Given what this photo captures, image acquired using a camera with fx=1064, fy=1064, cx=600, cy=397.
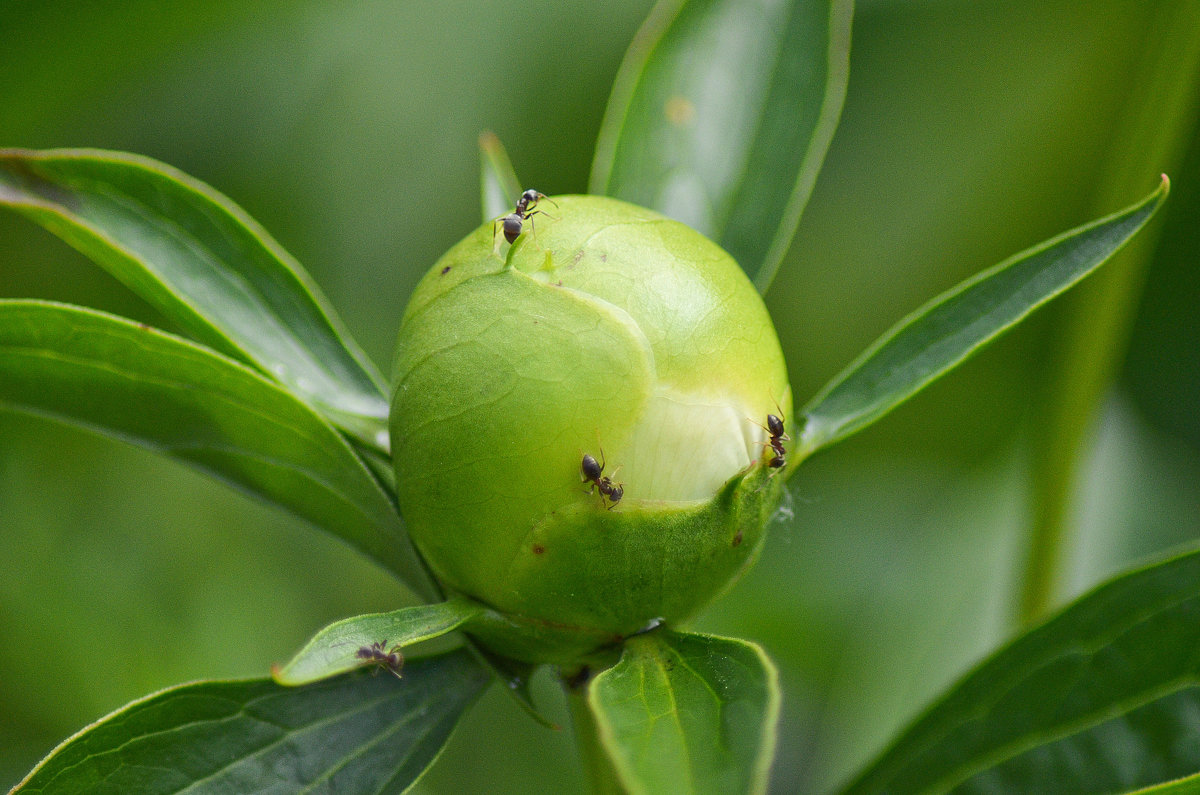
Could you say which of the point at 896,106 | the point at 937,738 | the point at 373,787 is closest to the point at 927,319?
the point at 937,738

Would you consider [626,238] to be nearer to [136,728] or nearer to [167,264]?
[167,264]

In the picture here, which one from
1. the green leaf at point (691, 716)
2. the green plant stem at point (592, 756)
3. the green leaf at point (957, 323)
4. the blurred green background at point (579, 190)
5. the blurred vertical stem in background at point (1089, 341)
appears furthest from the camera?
the blurred green background at point (579, 190)

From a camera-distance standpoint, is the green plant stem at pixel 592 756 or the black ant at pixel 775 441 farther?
the green plant stem at pixel 592 756

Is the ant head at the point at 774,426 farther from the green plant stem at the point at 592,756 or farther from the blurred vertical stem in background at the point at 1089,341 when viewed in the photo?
the blurred vertical stem in background at the point at 1089,341

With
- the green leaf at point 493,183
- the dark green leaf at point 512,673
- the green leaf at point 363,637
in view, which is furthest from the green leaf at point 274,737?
the green leaf at point 493,183

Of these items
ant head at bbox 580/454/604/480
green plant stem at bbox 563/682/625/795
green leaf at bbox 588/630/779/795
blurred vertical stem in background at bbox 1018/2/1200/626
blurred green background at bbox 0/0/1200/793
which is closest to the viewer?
green leaf at bbox 588/630/779/795

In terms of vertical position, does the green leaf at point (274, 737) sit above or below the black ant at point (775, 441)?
below

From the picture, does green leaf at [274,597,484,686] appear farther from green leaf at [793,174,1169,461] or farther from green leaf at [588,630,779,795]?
green leaf at [793,174,1169,461]

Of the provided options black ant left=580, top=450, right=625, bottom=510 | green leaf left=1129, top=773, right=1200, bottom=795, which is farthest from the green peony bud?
green leaf left=1129, top=773, right=1200, bottom=795
